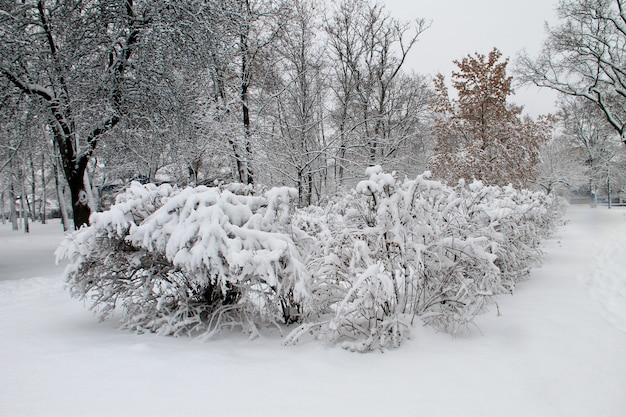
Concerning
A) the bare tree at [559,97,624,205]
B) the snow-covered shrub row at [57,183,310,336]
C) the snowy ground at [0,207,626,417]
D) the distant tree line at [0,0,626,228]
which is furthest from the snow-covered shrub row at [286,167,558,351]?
the bare tree at [559,97,624,205]

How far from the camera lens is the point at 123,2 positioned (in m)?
7.73

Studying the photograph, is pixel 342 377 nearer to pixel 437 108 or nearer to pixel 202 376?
pixel 202 376

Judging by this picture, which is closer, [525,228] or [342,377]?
[342,377]

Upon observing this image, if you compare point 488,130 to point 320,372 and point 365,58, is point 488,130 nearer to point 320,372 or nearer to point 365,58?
point 365,58

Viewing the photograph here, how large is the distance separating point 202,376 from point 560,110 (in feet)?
130

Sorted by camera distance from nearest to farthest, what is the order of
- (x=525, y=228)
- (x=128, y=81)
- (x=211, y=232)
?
(x=211, y=232) < (x=525, y=228) < (x=128, y=81)

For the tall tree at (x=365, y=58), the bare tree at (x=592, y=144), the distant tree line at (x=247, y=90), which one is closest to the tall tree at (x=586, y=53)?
the distant tree line at (x=247, y=90)

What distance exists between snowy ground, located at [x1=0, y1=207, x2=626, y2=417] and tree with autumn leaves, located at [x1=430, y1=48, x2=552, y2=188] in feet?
34.7

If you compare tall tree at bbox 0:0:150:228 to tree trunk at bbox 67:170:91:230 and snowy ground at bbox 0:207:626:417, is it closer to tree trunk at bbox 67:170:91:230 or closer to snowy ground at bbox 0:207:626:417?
tree trunk at bbox 67:170:91:230

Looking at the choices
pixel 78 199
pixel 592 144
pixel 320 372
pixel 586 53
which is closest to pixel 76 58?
pixel 78 199

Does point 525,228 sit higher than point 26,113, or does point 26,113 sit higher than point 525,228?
point 26,113

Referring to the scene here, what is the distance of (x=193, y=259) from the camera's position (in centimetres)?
330

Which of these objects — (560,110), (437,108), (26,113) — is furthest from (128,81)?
(560,110)

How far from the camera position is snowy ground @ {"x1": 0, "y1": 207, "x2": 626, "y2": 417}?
7.83 feet
